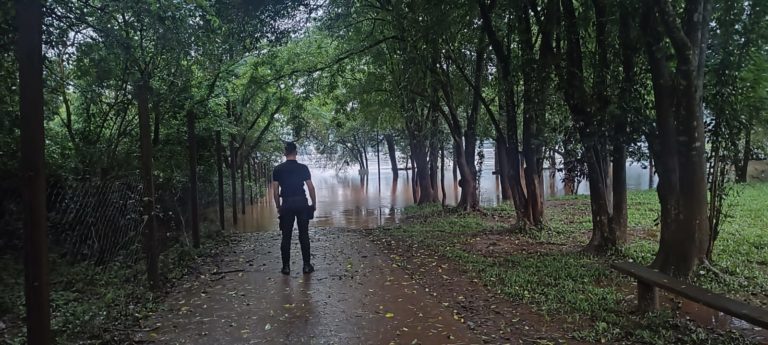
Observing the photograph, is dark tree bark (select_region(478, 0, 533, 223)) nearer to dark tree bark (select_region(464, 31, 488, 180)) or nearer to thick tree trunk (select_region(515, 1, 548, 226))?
thick tree trunk (select_region(515, 1, 548, 226))

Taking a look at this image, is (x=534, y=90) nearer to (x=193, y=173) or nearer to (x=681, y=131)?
(x=681, y=131)

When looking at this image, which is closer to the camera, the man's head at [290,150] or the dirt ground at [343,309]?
the dirt ground at [343,309]

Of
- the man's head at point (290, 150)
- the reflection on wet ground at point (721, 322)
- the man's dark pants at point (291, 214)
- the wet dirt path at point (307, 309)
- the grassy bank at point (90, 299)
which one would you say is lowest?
the reflection on wet ground at point (721, 322)

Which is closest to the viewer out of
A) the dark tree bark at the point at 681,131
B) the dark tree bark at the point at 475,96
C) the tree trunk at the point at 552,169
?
the dark tree bark at the point at 681,131

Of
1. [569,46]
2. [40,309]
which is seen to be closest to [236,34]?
[569,46]

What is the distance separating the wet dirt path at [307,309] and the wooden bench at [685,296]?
1.68 meters

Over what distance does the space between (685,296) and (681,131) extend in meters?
2.17

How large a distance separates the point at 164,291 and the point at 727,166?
22.7 ft

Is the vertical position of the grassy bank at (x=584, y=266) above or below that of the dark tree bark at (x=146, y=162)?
below

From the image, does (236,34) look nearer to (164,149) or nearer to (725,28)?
(164,149)

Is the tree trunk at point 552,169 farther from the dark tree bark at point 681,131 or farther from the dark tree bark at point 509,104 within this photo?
the dark tree bark at point 681,131

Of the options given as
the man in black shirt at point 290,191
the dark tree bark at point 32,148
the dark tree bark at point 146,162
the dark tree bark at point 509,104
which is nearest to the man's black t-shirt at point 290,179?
the man in black shirt at point 290,191

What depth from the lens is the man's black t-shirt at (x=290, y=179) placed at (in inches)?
264

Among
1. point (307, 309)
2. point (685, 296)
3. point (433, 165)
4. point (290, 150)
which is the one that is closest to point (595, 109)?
point (685, 296)
